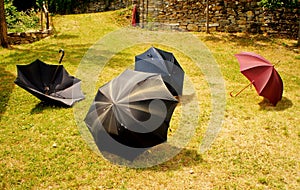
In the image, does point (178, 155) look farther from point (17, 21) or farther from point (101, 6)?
point (101, 6)

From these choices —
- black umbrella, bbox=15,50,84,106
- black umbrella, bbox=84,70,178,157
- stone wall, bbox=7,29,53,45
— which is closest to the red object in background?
stone wall, bbox=7,29,53,45

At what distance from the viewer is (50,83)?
7.73m

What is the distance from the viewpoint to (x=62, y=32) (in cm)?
1717

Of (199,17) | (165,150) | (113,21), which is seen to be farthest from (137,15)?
(165,150)

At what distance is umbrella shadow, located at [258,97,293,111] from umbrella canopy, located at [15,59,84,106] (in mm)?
5322

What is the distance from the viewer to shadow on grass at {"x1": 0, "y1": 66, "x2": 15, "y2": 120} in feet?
26.7

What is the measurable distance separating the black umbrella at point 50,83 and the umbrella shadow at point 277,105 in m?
5.32

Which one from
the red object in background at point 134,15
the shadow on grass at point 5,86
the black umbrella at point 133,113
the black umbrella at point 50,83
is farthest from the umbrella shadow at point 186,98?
the red object in background at point 134,15

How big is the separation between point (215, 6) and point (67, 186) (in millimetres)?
14898

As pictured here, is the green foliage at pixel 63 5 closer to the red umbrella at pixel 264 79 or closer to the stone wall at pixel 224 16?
the stone wall at pixel 224 16

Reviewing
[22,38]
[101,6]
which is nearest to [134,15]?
[101,6]

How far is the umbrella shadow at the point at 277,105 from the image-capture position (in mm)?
8352

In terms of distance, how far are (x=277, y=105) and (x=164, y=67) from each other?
364 centimetres

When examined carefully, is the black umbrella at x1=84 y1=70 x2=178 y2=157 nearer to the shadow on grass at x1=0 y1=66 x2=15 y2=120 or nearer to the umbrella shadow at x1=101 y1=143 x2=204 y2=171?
the umbrella shadow at x1=101 y1=143 x2=204 y2=171
